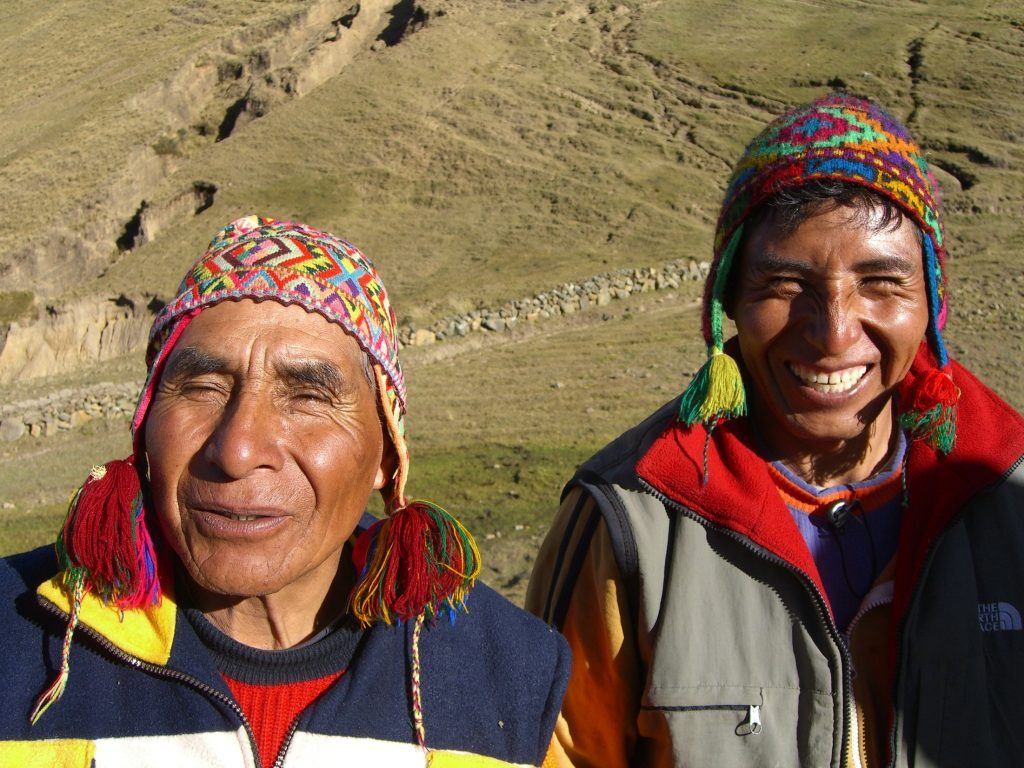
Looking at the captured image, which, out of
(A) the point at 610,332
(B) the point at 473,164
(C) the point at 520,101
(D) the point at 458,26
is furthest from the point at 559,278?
(D) the point at 458,26

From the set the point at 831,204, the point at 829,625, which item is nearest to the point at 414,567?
the point at 829,625

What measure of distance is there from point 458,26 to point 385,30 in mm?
3730

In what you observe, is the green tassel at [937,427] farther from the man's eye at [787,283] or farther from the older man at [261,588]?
the older man at [261,588]

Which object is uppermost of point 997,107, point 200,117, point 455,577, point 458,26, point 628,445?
point 458,26

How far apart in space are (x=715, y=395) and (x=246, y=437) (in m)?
0.98

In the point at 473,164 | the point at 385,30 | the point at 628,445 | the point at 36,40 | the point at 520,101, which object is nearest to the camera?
the point at 628,445

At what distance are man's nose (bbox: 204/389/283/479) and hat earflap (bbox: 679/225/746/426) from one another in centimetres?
88

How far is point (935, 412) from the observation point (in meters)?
2.05

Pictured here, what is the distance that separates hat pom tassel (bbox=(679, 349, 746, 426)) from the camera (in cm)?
205

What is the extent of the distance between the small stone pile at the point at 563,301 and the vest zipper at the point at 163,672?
11.4 meters

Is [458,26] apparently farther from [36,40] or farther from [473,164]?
→ [36,40]

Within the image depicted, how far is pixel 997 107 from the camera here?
21.2m

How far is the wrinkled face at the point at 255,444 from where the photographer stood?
1.63 m

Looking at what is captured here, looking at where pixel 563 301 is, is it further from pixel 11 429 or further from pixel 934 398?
pixel 934 398
